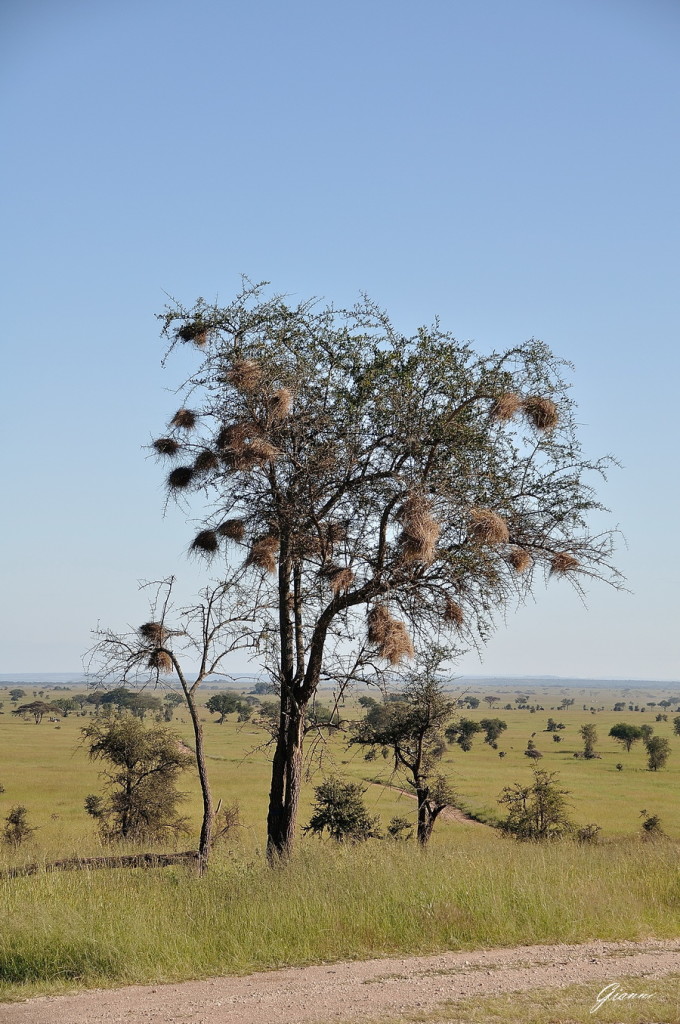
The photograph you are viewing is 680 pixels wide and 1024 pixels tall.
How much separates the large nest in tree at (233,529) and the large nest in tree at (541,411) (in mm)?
3971

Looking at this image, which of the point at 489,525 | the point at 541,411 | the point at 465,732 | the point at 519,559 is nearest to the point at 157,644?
the point at 489,525

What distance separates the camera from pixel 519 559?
1138 centimetres

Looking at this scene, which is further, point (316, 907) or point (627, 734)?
point (627, 734)

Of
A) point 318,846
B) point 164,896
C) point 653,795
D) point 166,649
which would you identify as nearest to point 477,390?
point 166,649

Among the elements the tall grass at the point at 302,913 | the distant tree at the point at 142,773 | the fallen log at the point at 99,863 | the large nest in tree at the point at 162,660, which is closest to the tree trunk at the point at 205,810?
the fallen log at the point at 99,863

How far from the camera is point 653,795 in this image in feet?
163

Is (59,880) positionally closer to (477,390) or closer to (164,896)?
(164,896)

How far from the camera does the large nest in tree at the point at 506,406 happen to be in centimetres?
1108

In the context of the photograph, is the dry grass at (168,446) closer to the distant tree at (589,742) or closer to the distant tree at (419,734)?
the distant tree at (419,734)

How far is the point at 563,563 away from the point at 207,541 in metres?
4.69

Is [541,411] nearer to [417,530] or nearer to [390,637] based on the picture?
[417,530]

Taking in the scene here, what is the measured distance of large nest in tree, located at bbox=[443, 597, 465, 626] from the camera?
1129cm

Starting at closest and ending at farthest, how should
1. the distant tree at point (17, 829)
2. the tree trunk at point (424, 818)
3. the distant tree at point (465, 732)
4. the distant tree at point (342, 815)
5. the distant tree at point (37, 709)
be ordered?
the tree trunk at point (424, 818) < the distant tree at point (342, 815) < the distant tree at point (17, 829) < the distant tree at point (465, 732) < the distant tree at point (37, 709)

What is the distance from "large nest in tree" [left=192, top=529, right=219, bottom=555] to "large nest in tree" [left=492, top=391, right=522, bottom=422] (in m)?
4.02
